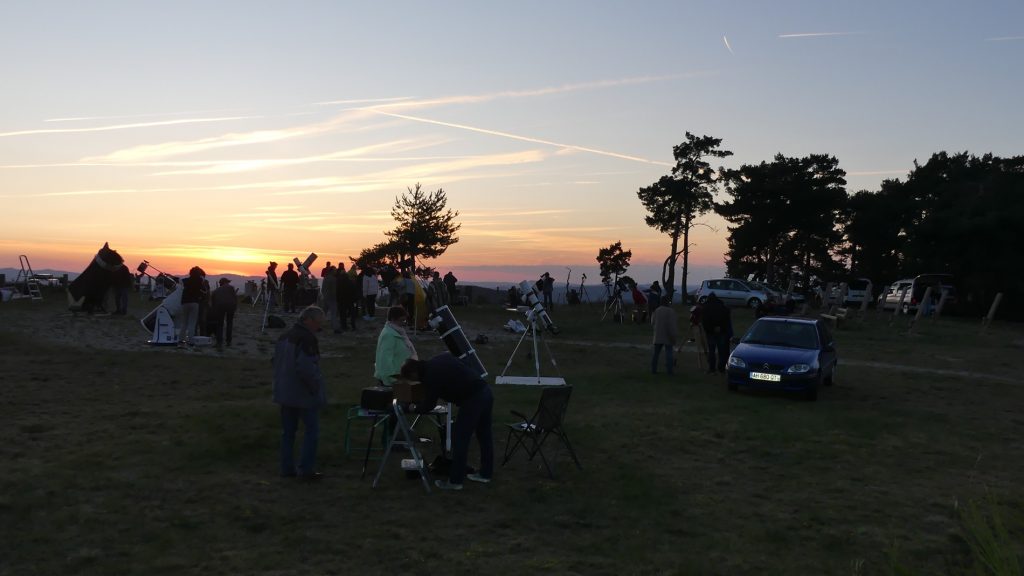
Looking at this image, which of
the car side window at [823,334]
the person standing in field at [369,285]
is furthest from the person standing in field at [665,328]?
the person standing in field at [369,285]

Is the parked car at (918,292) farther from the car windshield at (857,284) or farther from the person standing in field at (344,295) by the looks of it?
the person standing in field at (344,295)

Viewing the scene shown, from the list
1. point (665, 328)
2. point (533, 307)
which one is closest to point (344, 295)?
point (533, 307)

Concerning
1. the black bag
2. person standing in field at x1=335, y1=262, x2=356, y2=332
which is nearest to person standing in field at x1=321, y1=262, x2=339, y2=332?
person standing in field at x1=335, y1=262, x2=356, y2=332

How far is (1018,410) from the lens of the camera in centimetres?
1567

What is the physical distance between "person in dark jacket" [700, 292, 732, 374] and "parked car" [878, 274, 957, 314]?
2715cm

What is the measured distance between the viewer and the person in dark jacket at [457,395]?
8.50 m

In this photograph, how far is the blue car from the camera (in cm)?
1580

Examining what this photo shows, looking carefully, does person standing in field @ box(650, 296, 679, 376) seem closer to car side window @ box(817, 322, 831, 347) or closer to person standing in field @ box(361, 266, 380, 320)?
car side window @ box(817, 322, 831, 347)

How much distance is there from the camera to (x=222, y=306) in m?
20.9

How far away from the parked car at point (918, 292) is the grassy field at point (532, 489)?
28.6m

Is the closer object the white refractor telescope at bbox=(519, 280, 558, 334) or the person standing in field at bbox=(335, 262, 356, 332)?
the white refractor telescope at bbox=(519, 280, 558, 334)

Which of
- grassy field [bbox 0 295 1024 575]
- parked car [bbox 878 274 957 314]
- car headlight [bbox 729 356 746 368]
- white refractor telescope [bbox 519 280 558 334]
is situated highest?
parked car [bbox 878 274 957 314]

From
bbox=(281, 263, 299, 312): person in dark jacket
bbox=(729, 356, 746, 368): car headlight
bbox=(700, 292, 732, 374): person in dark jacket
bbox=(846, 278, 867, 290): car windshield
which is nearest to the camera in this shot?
bbox=(729, 356, 746, 368): car headlight

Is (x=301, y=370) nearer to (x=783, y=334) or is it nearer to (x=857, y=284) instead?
(x=783, y=334)
